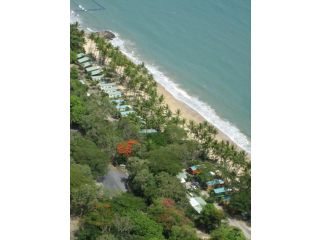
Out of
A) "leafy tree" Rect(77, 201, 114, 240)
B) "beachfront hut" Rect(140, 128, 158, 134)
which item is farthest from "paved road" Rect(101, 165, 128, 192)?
"beachfront hut" Rect(140, 128, 158, 134)

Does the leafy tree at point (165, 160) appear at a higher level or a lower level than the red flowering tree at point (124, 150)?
higher

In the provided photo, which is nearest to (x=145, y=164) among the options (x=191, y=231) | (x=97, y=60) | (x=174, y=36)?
(x=191, y=231)

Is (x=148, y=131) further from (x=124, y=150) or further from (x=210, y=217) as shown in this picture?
(x=210, y=217)

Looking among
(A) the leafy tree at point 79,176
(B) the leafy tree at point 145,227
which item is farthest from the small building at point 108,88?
(B) the leafy tree at point 145,227

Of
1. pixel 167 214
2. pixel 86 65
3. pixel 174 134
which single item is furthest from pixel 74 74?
pixel 167 214

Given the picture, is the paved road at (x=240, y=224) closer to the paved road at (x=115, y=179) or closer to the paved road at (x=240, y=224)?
the paved road at (x=240, y=224)

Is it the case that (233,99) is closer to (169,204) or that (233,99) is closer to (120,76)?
(120,76)
